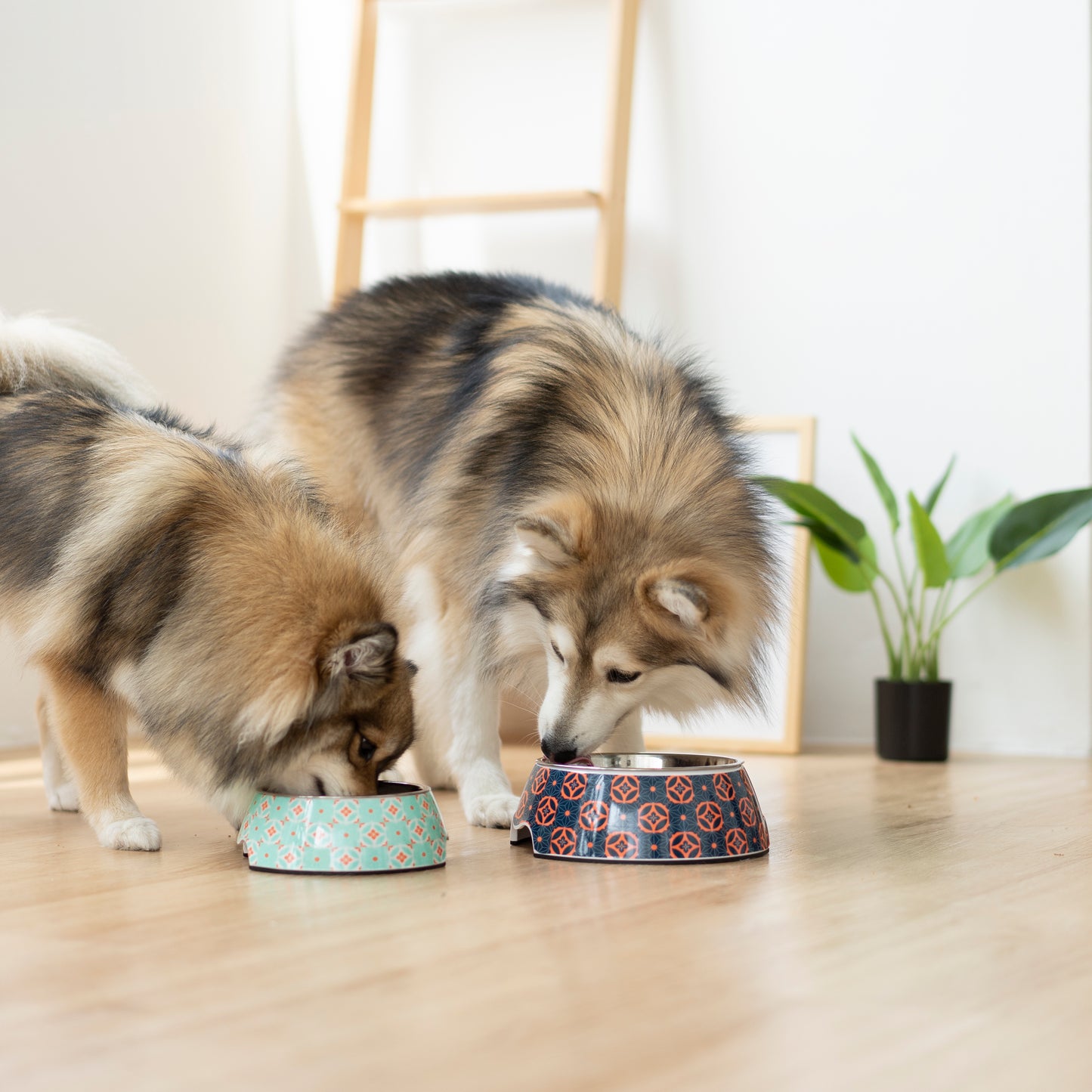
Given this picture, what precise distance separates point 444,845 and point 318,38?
11.9ft

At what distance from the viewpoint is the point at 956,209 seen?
4.25 meters

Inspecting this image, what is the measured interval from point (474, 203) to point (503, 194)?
0.10 meters

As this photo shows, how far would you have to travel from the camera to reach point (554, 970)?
59.9 inches

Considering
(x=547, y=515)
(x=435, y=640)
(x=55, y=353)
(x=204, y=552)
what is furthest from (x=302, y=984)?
(x=55, y=353)

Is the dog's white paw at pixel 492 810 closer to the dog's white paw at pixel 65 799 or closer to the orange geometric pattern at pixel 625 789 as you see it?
the orange geometric pattern at pixel 625 789

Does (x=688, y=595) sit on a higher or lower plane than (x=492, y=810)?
higher

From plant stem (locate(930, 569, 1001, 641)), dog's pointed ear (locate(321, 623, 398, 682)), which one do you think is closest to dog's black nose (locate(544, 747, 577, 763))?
dog's pointed ear (locate(321, 623, 398, 682))

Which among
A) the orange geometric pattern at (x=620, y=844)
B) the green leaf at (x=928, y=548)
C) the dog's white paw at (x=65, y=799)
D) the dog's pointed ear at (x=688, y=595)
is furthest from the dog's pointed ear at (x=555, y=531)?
the green leaf at (x=928, y=548)

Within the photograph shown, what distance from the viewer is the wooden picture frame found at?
411cm

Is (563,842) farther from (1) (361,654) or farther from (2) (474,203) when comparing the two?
(2) (474,203)

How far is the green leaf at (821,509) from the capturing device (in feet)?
12.8

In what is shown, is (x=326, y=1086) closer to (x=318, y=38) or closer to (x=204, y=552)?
(x=204, y=552)

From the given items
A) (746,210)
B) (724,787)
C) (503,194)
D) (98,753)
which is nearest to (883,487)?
(746,210)

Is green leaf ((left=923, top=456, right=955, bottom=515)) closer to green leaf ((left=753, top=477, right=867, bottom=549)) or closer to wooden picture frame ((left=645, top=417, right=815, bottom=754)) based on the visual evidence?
green leaf ((left=753, top=477, right=867, bottom=549))
